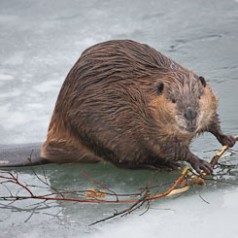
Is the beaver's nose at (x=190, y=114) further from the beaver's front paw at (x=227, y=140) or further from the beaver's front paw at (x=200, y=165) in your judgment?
the beaver's front paw at (x=227, y=140)

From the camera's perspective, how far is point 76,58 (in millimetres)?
4375

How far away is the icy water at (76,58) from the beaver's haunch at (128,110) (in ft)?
0.28

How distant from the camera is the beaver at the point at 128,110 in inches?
105

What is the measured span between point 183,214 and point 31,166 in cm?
83

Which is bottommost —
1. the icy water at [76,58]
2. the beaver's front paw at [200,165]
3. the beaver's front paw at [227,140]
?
the icy water at [76,58]

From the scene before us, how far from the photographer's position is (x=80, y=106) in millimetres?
2848

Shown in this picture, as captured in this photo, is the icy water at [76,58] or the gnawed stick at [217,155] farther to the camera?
the gnawed stick at [217,155]

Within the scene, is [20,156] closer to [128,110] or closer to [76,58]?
[128,110]

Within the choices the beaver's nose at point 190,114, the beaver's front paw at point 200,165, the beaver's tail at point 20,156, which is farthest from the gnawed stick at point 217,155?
the beaver's tail at point 20,156

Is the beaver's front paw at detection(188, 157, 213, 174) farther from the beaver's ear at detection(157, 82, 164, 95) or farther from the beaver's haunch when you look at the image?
the beaver's ear at detection(157, 82, 164, 95)

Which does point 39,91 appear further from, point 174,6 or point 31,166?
point 174,6

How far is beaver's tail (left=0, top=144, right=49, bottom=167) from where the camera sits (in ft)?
9.64

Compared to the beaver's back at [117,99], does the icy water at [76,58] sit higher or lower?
lower

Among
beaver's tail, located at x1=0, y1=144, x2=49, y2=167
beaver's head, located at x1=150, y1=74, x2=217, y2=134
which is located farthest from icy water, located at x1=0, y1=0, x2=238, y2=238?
beaver's head, located at x1=150, y1=74, x2=217, y2=134
